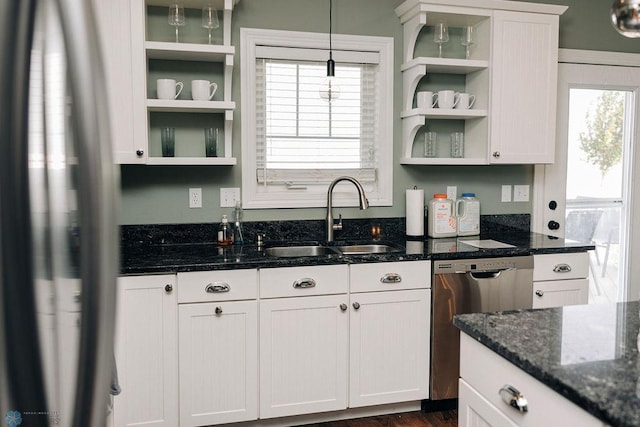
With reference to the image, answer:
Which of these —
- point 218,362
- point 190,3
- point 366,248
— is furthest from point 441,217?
point 190,3

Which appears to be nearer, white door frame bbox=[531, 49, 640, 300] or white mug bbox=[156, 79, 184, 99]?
white mug bbox=[156, 79, 184, 99]

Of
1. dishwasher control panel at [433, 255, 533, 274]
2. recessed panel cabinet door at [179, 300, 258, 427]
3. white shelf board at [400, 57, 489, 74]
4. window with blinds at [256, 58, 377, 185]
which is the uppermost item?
white shelf board at [400, 57, 489, 74]

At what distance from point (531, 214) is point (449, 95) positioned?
3.44ft

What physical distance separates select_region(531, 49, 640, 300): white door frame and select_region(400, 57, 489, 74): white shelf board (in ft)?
2.46

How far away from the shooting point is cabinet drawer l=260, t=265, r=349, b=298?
2.57 m

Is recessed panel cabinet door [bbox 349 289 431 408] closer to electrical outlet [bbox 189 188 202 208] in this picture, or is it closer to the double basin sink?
the double basin sink

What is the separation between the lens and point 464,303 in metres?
2.81

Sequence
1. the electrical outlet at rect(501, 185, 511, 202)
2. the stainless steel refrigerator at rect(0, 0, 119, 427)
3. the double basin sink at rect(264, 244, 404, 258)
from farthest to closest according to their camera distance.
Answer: the electrical outlet at rect(501, 185, 511, 202) → the double basin sink at rect(264, 244, 404, 258) → the stainless steel refrigerator at rect(0, 0, 119, 427)

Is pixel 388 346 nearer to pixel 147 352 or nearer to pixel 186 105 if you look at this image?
pixel 147 352

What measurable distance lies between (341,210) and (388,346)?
0.90 metres

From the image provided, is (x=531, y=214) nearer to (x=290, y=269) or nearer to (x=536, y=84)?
(x=536, y=84)

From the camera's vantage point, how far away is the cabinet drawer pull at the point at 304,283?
2605mm

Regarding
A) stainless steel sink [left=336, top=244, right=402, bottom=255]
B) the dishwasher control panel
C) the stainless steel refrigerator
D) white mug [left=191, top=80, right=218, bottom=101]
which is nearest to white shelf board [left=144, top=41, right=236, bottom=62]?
white mug [left=191, top=80, right=218, bottom=101]

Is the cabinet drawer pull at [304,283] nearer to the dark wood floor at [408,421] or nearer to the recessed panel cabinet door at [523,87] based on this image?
the dark wood floor at [408,421]
